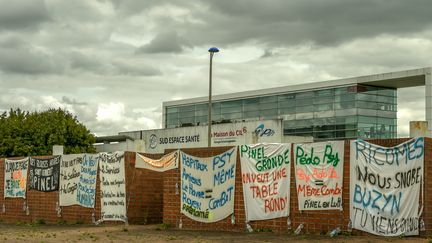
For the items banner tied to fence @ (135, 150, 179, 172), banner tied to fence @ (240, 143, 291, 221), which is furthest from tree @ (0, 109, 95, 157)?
banner tied to fence @ (240, 143, 291, 221)

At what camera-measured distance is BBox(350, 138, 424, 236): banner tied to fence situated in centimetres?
1406

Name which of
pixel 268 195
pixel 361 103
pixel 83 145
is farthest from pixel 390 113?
pixel 268 195

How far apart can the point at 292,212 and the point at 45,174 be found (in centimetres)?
1076

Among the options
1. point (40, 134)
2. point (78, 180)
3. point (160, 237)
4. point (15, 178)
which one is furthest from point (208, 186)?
point (40, 134)

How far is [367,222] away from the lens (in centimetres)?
1467

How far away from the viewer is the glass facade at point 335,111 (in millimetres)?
70812

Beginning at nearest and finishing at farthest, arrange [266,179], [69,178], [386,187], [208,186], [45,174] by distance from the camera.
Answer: [386,187]
[266,179]
[208,186]
[69,178]
[45,174]

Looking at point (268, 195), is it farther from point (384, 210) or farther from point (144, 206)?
point (144, 206)

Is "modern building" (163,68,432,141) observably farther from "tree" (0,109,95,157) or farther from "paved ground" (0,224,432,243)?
"paved ground" (0,224,432,243)

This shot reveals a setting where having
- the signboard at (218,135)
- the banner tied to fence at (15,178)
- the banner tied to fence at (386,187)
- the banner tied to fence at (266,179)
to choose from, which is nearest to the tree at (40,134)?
the signboard at (218,135)

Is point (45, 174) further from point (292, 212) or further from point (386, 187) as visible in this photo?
point (386, 187)

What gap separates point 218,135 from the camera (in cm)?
5384

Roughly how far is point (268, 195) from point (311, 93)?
188ft

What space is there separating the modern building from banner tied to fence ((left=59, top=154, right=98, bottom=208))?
48556 millimetres
